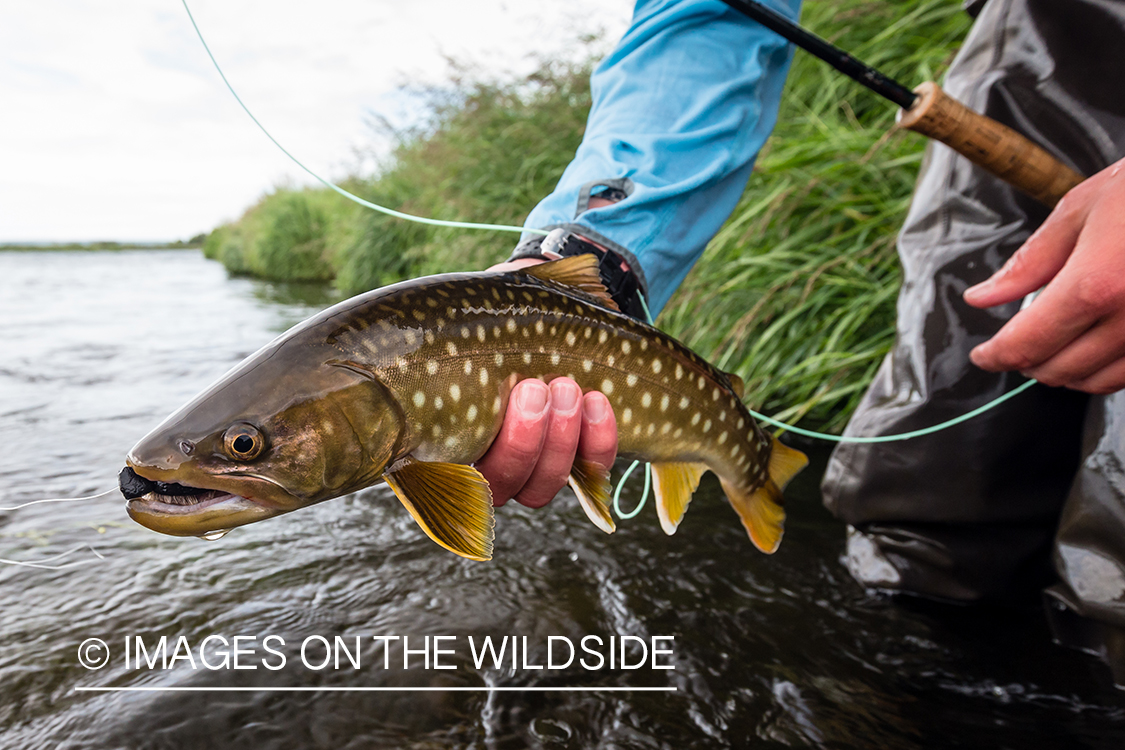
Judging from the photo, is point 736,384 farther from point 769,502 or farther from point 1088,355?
point 1088,355

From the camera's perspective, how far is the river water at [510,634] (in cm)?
198

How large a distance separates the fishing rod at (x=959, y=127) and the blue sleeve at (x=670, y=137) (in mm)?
220

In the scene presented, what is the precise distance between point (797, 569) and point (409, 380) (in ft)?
6.80

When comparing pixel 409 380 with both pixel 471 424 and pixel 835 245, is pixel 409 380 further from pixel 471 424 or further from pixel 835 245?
pixel 835 245

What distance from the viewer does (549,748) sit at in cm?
190

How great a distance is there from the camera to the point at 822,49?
75.7 inches

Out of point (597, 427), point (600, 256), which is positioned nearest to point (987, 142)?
point (600, 256)

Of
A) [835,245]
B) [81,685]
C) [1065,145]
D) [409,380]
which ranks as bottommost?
[81,685]

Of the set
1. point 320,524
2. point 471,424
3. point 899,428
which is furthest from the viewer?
point 320,524

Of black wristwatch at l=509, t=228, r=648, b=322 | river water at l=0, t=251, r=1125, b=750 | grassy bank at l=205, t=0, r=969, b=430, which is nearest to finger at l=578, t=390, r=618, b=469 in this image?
black wristwatch at l=509, t=228, r=648, b=322

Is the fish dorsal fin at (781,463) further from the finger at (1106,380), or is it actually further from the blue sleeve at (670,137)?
the finger at (1106,380)

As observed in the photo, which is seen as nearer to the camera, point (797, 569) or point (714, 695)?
point (714, 695)

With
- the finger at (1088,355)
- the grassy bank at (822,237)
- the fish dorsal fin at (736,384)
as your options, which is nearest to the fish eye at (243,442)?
the fish dorsal fin at (736,384)

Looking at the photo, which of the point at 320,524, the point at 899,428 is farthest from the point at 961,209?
the point at 320,524
